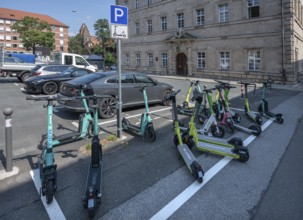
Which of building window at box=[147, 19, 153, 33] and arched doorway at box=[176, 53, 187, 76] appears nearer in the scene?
arched doorway at box=[176, 53, 187, 76]

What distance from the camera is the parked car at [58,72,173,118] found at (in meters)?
7.43

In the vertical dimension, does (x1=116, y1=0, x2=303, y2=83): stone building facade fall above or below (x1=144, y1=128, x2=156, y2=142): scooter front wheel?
above

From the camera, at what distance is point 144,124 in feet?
18.2

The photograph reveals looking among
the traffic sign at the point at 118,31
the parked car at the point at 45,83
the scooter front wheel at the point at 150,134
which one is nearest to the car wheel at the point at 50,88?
the parked car at the point at 45,83

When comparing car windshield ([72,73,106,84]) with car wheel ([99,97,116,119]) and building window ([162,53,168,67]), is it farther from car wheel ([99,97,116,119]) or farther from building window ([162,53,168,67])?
building window ([162,53,168,67])

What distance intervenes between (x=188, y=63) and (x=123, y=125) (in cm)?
2135

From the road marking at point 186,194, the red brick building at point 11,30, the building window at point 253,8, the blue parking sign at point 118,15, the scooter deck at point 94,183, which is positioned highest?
the red brick building at point 11,30

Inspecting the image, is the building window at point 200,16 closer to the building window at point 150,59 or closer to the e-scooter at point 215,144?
the building window at point 150,59

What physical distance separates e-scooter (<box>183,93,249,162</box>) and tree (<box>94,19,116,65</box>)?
54.8 m

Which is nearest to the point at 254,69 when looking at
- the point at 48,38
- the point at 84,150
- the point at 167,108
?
the point at 167,108

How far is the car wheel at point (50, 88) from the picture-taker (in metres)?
12.0

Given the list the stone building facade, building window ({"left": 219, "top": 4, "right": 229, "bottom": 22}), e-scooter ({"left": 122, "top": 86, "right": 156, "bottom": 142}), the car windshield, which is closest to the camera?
e-scooter ({"left": 122, "top": 86, "right": 156, "bottom": 142})

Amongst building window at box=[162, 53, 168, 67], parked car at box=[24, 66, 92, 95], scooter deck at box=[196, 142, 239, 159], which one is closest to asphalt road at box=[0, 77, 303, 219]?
scooter deck at box=[196, 142, 239, 159]

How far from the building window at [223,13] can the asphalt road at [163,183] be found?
1928cm
